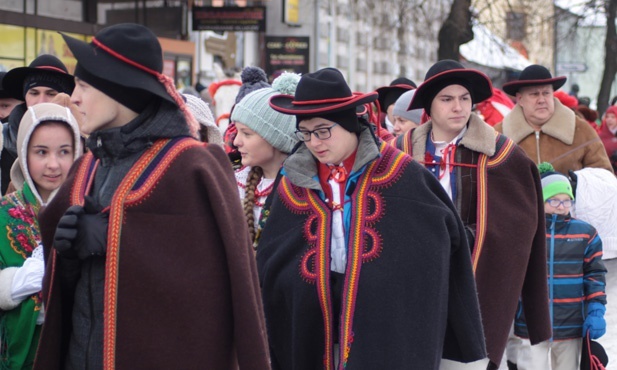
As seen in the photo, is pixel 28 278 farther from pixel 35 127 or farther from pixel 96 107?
pixel 96 107

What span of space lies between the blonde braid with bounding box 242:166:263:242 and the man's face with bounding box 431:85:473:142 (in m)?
1.07

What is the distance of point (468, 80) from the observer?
20.4 ft

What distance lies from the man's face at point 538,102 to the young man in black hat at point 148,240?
4.81 metres

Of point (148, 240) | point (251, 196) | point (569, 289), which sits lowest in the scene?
point (569, 289)

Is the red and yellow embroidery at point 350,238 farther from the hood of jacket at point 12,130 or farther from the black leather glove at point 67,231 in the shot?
the hood of jacket at point 12,130

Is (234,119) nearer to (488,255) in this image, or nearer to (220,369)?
(488,255)

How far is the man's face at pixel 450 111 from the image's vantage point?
6094 millimetres

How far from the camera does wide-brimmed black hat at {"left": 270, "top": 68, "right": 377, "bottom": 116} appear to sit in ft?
15.6

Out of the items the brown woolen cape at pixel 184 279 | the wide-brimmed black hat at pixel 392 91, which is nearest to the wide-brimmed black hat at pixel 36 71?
the wide-brimmed black hat at pixel 392 91

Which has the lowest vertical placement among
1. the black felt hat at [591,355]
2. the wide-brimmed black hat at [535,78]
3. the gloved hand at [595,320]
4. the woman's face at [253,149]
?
the black felt hat at [591,355]

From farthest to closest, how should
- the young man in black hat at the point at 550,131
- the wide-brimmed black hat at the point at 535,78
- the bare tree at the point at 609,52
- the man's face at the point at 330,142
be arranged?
the bare tree at the point at 609,52 < the young man in black hat at the point at 550,131 < the wide-brimmed black hat at the point at 535,78 < the man's face at the point at 330,142

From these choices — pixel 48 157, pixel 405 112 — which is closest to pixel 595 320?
pixel 405 112

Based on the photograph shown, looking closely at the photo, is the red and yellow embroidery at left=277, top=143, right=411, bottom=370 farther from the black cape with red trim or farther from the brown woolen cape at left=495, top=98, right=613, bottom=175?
the brown woolen cape at left=495, top=98, right=613, bottom=175

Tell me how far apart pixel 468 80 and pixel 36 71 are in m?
3.12
